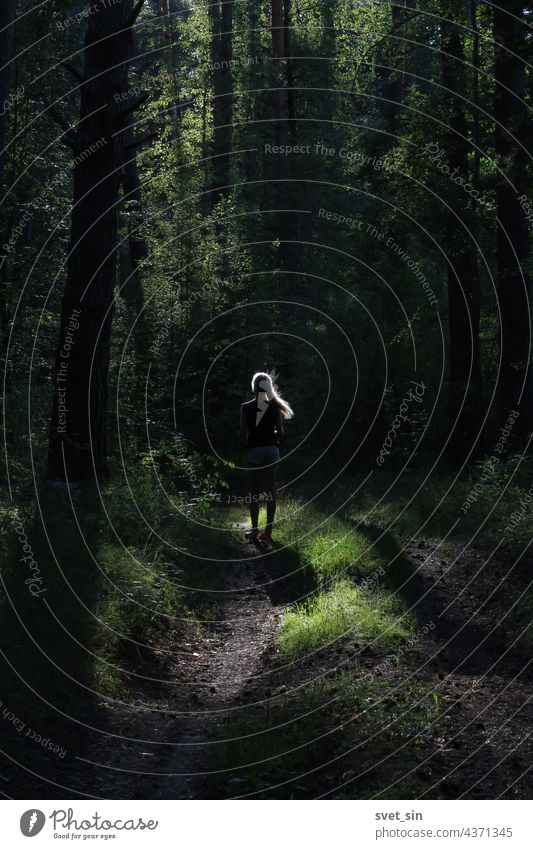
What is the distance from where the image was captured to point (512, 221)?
18.8m

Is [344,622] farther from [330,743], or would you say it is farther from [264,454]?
[264,454]

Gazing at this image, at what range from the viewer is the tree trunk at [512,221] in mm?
17500

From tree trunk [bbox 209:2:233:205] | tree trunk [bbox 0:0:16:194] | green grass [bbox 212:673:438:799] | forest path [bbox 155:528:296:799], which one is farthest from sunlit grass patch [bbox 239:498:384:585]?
tree trunk [bbox 209:2:233:205]

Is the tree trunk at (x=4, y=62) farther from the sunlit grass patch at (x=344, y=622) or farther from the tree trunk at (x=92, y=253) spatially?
the sunlit grass patch at (x=344, y=622)

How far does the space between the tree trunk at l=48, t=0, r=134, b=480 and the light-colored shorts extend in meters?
2.20

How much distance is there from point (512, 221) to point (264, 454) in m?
7.70

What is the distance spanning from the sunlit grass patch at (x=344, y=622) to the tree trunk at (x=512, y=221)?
28.7 feet

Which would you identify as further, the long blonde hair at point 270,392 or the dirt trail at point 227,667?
the long blonde hair at point 270,392

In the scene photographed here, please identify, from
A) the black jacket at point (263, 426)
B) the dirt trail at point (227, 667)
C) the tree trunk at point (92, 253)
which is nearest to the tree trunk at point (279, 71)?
the tree trunk at point (92, 253)

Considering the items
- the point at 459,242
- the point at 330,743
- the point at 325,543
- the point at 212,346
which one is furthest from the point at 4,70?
the point at 330,743

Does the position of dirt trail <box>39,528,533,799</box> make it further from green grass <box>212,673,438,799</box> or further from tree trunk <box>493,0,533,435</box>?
tree trunk <box>493,0,533,435</box>

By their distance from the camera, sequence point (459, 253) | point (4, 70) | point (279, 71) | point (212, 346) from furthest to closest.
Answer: point (279, 71) → point (212, 346) → point (459, 253) → point (4, 70)
